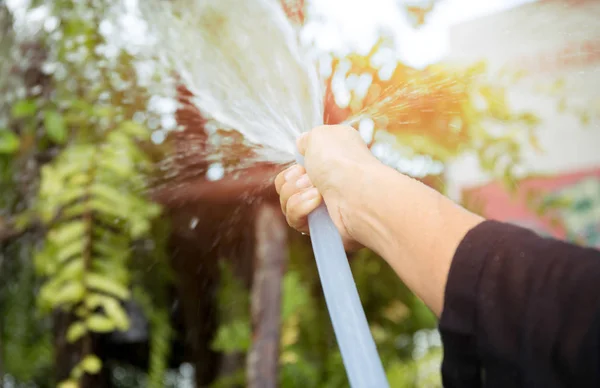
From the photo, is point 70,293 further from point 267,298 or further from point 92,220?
point 267,298

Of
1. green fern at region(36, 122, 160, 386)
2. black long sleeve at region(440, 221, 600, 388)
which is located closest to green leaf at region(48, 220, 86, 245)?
green fern at region(36, 122, 160, 386)

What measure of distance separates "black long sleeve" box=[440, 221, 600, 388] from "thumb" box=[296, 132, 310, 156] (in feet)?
0.72

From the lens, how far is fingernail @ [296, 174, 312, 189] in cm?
66

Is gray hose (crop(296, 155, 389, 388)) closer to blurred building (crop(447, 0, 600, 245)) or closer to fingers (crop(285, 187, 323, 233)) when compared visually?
fingers (crop(285, 187, 323, 233))

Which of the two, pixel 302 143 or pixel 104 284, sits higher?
pixel 302 143

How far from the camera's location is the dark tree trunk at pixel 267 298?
1.15 m

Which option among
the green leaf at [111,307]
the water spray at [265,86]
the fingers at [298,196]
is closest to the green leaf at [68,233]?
the green leaf at [111,307]

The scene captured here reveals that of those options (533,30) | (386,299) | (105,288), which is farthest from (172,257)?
(533,30)

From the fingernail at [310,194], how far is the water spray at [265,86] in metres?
0.02

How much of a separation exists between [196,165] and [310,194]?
0.62 meters

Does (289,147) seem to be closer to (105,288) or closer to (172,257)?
(105,288)

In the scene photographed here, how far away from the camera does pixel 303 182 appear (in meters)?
0.66

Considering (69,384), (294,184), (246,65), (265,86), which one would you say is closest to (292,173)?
(294,184)

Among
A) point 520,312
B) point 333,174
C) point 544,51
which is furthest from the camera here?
point 544,51
